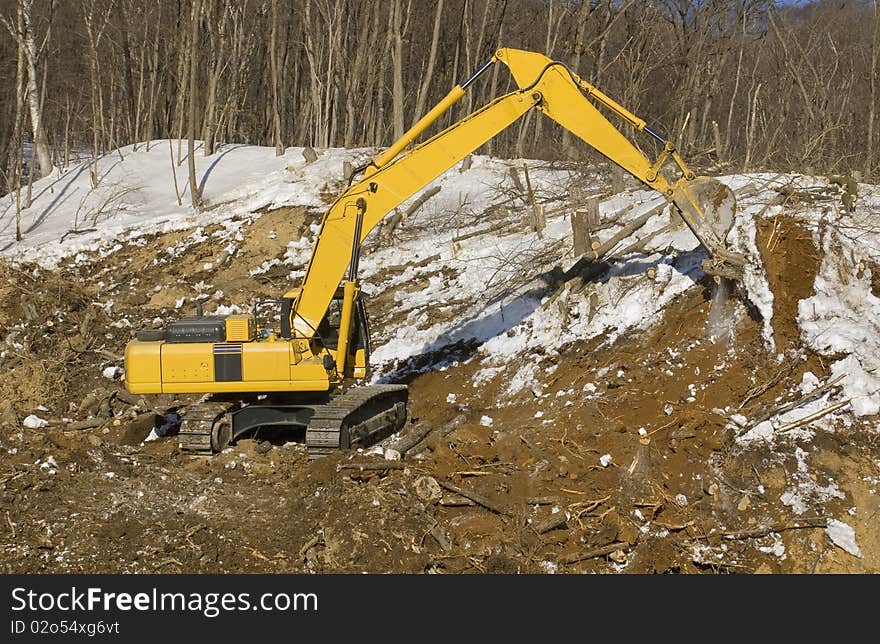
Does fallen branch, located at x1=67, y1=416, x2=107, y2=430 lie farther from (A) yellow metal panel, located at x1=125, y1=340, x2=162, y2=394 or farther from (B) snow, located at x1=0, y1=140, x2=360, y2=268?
(B) snow, located at x1=0, y1=140, x2=360, y2=268

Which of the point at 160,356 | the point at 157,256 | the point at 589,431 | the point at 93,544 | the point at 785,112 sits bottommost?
the point at 93,544

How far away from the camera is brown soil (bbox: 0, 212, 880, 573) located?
8.40 m

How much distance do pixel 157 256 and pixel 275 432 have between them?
9756mm

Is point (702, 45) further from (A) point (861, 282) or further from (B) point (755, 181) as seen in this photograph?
(A) point (861, 282)

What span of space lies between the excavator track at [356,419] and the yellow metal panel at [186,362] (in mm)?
1451

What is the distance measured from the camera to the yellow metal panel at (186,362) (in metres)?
11.1

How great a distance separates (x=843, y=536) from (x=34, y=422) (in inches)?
391

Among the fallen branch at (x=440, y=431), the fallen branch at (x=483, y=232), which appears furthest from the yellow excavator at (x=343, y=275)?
the fallen branch at (x=483, y=232)

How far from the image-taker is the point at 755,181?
47.6 feet

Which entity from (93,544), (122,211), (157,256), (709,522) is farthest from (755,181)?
(122,211)

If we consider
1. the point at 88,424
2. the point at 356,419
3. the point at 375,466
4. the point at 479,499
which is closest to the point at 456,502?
the point at 479,499

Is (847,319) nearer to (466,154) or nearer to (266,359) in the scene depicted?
(466,154)

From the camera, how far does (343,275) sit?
11211mm

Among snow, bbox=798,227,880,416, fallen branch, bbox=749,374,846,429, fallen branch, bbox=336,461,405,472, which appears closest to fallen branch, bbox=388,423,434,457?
fallen branch, bbox=336,461,405,472
